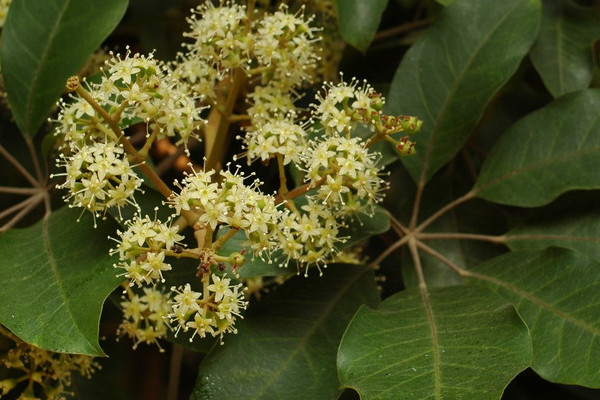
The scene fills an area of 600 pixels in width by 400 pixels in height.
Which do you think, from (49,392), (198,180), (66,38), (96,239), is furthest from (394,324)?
(66,38)

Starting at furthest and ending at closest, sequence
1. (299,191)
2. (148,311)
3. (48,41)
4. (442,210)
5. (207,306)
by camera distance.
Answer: (442,210), (48,41), (148,311), (299,191), (207,306)

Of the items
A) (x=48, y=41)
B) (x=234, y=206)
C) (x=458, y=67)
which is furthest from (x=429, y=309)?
(x=48, y=41)

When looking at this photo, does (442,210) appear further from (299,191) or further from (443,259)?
(299,191)

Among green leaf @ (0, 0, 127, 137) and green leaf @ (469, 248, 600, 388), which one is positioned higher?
green leaf @ (0, 0, 127, 137)

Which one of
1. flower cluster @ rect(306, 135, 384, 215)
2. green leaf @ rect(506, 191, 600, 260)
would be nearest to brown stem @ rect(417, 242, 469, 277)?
green leaf @ rect(506, 191, 600, 260)

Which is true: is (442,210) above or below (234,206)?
below

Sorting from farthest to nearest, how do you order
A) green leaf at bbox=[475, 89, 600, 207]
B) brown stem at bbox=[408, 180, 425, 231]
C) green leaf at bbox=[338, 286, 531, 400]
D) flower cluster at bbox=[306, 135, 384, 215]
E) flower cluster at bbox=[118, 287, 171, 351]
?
brown stem at bbox=[408, 180, 425, 231] → green leaf at bbox=[475, 89, 600, 207] → flower cluster at bbox=[118, 287, 171, 351] → flower cluster at bbox=[306, 135, 384, 215] → green leaf at bbox=[338, 286, 531, 400]

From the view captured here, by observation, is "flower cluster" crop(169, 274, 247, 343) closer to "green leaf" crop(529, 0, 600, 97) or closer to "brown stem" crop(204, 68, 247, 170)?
"brown stem" crop(204, 68, 247, 170)
